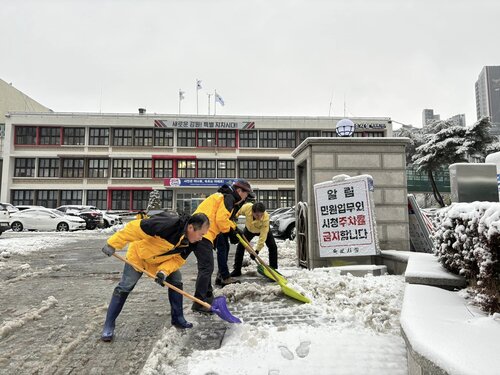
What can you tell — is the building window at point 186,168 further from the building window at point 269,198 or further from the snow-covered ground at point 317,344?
the snow-covered ground at point 317,344

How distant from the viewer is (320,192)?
660cm

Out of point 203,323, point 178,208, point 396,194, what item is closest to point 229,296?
point 203,323

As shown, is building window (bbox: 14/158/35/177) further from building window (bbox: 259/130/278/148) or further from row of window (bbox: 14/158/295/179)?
building window (bbox: 259/130/278/148)

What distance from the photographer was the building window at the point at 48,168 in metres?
35.9

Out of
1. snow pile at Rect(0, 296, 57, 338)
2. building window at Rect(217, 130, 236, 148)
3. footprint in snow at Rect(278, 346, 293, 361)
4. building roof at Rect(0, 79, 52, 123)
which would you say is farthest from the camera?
building roof at Rect(0, 79, 52, 123)

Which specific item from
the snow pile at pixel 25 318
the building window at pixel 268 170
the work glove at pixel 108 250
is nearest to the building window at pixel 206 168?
the building window at pixel 268 170

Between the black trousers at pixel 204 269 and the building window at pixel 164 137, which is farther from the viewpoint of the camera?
the building window at pixel 164 137

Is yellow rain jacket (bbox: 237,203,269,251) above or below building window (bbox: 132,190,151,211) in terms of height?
below

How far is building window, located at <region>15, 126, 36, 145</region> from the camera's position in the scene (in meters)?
35.9

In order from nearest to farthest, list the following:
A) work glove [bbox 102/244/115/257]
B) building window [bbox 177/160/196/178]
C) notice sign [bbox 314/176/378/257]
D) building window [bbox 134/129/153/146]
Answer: work glove [bbox 102/244/115/257], notice sign [bbox 314/176/378/257], building window [bbox 177/160/196/178], building window [bbox 134/129/153/146]

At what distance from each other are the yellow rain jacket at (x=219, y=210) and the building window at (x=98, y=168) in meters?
33.9

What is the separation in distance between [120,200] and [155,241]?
33872 mm

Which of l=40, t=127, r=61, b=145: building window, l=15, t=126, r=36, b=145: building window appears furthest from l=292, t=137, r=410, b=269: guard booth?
l=15, t=126, r=36, b=145: building window

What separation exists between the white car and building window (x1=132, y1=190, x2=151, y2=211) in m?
14.5
